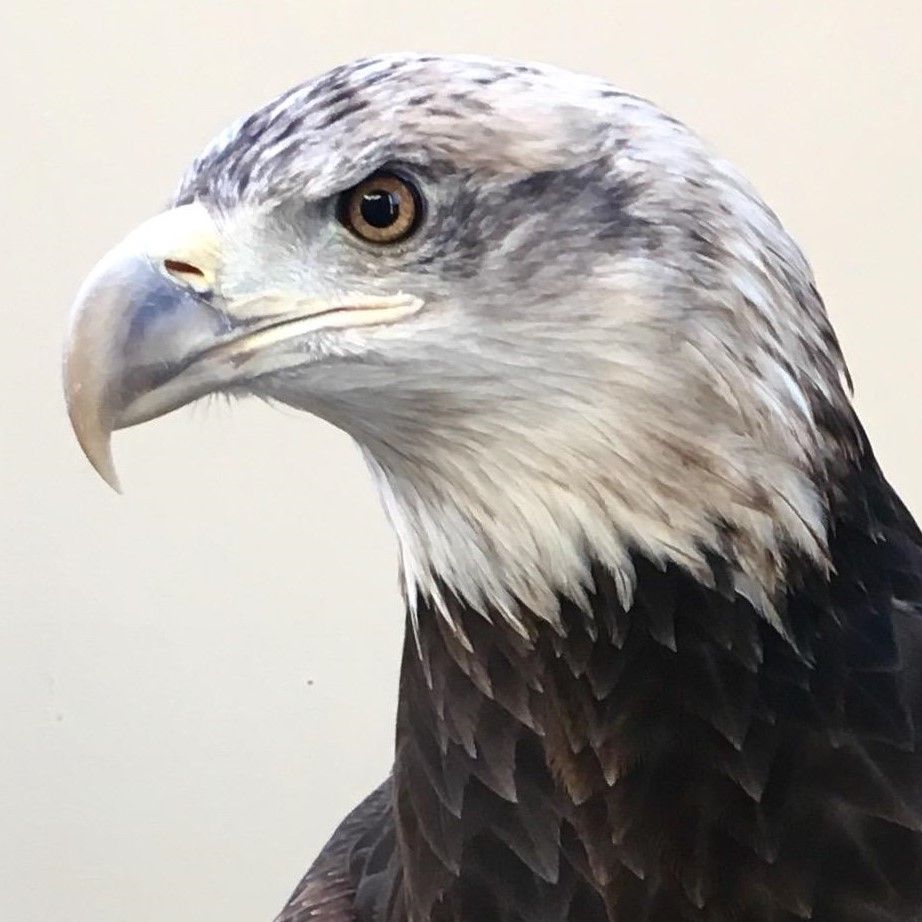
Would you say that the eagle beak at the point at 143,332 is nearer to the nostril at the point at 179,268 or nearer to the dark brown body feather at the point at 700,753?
the nostril at the point at 179,268

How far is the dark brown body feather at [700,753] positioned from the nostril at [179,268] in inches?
9.3

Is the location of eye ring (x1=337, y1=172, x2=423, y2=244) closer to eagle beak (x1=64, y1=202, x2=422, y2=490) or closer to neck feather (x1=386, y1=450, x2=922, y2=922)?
eagle beak (x1=64, y1=202, x2=422, y2=490)

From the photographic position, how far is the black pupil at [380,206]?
0.55 m

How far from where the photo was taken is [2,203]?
130 centimetres

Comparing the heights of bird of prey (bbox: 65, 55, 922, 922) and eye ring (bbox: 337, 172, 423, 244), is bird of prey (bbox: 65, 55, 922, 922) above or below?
below

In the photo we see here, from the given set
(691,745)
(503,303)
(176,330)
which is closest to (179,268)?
(176,330)

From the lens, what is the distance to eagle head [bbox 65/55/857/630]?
55 cm

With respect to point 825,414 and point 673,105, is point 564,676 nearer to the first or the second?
point 825,414

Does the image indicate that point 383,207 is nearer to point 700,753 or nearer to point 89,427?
point 89,427

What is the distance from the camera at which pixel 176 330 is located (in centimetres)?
55

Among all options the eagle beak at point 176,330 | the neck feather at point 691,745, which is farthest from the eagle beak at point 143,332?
the neck feather at point 691,745

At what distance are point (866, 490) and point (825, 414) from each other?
6cm

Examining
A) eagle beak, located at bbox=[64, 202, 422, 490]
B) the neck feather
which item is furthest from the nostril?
the neck feather

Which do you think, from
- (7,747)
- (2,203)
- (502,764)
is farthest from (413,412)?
(7,747)
